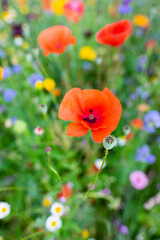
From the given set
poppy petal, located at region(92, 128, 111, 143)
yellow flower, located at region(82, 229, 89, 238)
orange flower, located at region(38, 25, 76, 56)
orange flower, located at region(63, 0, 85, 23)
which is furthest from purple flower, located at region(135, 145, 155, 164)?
orange flower, located at region(63, 0, 85, 23)

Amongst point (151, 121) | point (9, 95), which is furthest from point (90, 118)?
point (9, 95)

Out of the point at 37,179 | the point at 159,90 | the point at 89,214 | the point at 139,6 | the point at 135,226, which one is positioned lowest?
the point at 135,226

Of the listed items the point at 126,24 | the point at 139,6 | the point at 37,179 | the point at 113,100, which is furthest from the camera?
the point at 139,6

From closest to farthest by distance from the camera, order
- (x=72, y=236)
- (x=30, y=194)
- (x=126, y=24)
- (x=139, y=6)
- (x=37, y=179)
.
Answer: (x=126, y=24)
(x=72, y=236)
(x=30, y=194)
(x=37, y=179)
(x=139, y=6)

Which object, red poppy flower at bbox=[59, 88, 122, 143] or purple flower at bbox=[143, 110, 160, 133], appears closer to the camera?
red poppy flower at bbox=[59, 88, 122, 143]

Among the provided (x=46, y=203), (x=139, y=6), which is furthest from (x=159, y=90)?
(x=139, y=6)

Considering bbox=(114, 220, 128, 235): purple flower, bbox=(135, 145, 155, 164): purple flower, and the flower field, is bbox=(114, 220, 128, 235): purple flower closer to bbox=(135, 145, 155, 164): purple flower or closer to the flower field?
the flower field

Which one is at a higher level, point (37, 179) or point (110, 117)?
point (37, 179)

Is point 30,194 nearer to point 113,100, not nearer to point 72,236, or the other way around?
point 72,236
